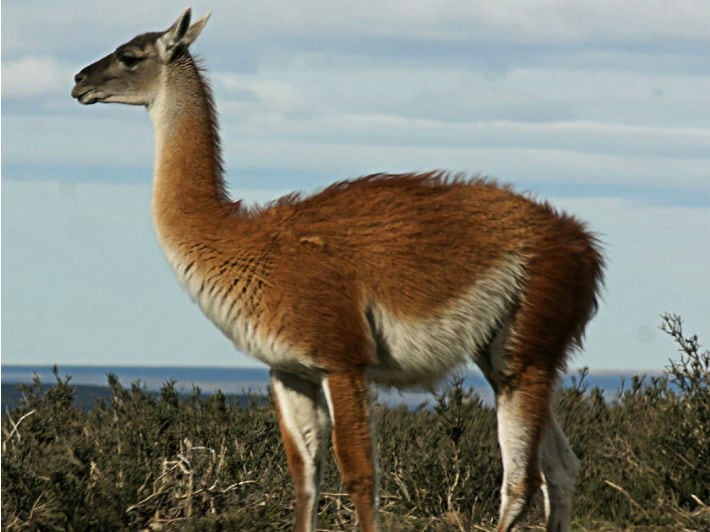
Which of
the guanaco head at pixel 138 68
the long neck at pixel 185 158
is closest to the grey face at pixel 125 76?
the guanaco head at pixel 138 68

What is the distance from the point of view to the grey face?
782cm

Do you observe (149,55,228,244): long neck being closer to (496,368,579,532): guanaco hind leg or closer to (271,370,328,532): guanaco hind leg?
(271,370,328,532): guanaco hind leg

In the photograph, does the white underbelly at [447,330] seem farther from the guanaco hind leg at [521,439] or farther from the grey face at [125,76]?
the grey face at [125,76]

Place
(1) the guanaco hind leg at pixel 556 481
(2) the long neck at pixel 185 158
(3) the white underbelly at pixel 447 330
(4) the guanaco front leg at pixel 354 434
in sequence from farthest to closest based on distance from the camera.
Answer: (1) the guanaco hind leg at pixel 556 481 < (2) the long neck at pixel 185 158 < (3) the white underbelly at pixel 447 330 < (4) the guanaco front leg at pixel 354 434

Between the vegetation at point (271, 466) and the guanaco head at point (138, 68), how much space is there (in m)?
1.98

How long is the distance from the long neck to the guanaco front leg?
1.20 metres

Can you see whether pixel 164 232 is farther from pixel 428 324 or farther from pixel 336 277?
pixel 428 324

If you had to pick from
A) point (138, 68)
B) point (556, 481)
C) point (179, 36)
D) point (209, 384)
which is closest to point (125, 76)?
point (138, 68)

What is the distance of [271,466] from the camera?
930 cm

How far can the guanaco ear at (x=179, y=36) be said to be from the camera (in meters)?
7.81

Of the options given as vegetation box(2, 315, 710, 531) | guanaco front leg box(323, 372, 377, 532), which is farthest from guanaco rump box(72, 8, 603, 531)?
vegetation box(2, 315, 710, 531)

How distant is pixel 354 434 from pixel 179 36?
8.60 feet

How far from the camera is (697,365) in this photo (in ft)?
29.6

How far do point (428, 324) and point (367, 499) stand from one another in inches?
40.5
